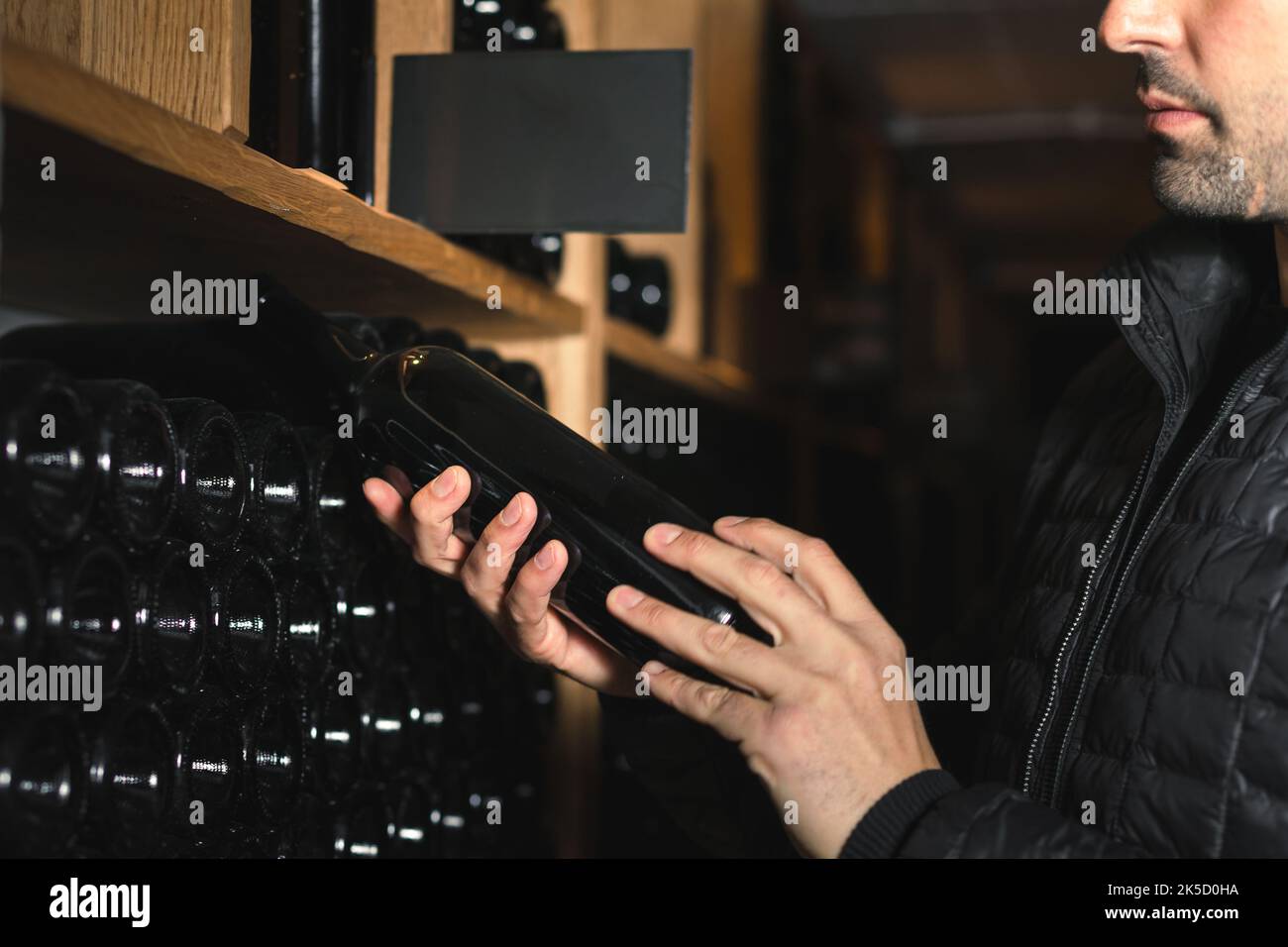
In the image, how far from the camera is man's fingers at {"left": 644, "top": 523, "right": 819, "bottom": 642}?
0.85 metres

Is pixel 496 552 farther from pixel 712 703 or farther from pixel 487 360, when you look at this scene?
pixel 487 360

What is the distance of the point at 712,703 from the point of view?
2.90 feet

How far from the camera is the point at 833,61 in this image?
4824 millimetres

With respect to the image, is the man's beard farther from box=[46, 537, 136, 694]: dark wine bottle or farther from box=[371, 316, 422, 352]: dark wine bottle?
box=[46, 537, 136, 694]: dark wine bottle

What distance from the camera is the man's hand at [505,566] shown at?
3.10 ft

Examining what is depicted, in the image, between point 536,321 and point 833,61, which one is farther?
point 833,61

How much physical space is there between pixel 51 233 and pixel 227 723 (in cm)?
38

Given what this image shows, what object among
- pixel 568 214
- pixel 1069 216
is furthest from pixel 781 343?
pixel 1069 216

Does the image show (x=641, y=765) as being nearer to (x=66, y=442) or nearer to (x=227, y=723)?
(x=227, y=723)

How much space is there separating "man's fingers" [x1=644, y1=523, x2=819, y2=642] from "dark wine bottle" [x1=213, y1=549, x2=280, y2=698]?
0.32m

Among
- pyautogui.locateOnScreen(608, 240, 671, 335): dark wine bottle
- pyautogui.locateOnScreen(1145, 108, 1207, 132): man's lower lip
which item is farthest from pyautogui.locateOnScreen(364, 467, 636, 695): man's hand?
pyautogui.locateOnScreen(608, 240, 671, 335): dark wine bottle

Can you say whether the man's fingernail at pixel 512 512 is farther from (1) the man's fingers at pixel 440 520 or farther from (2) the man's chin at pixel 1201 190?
(2) the man's chin at pixel 1201 190

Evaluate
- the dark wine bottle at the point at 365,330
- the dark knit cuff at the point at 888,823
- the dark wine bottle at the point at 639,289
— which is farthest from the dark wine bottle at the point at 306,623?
the dark wine bottle at the point at 639,289

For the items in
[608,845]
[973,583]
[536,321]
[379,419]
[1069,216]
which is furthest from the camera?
[1069,216]
